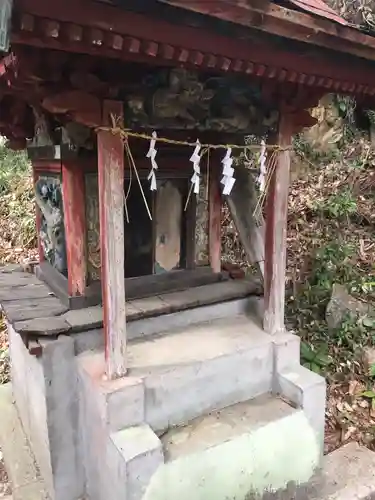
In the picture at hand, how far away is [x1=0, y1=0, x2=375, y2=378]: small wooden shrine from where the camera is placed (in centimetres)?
230

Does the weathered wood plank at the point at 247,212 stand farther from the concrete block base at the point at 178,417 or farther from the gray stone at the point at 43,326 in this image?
the gray stone at the point at 43,326

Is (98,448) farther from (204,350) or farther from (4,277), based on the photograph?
(4,277)

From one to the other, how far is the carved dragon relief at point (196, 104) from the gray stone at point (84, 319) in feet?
5.25

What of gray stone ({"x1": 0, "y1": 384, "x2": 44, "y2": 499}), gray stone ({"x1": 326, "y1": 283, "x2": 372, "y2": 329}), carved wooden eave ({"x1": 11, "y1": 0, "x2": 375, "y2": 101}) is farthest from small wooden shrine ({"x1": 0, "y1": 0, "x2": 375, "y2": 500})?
gray stone ({"x1": 326, "y1": 283, "x2": 372, "y2": 329})

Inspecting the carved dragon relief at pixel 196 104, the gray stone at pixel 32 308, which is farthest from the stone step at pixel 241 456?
the carved dragon relief at pixel 196 104

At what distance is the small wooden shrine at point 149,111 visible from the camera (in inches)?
90.6

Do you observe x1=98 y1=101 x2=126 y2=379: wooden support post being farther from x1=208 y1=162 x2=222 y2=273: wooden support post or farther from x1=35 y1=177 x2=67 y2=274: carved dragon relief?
x1=208 y1=162 x2=222 y2=273: wooden support post

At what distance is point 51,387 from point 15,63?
239 centimetres

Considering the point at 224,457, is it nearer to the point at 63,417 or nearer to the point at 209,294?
the point at 63,417

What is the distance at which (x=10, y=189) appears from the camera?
10.8 m

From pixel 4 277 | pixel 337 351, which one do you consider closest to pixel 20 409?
pixel 4 277

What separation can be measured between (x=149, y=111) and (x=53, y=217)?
5.27 ft

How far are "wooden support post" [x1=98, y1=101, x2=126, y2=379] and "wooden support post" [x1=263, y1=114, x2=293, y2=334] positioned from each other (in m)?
1.44

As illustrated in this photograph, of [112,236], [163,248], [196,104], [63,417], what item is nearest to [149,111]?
[196,104]
